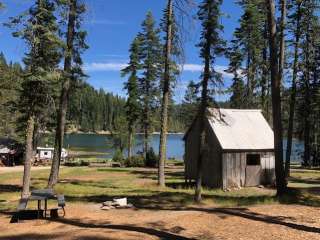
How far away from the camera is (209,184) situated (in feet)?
98.8

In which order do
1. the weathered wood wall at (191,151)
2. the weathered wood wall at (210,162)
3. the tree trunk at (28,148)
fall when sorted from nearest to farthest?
1. the tree trunk at (28,148)
2. the weathered wood wall at (210,162)
3. the weathered wood wall at (191,151)

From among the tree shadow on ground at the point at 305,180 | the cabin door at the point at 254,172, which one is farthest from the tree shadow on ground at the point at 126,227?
the tree shadow on ground at the point at 305,180

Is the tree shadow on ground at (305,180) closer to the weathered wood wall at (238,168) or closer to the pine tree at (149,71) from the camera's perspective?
the weathered wood wall at (238,168)

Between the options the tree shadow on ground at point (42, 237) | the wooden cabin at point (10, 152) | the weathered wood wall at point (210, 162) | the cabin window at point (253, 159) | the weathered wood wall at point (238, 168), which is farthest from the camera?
the wooden cabin at point (10, 152)

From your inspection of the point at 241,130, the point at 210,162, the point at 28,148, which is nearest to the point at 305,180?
the point at 241,130

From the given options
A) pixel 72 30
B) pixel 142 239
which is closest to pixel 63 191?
pixel 72 30

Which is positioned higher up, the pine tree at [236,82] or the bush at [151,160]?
the pine tree at [236,82]

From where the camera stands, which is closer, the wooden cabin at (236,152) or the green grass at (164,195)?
the green grass at (164,195)

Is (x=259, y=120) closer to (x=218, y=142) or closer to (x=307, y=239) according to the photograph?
(x=218, y=142)

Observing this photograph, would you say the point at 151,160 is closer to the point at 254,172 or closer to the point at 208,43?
the point at 254,172

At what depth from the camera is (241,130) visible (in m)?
30.8

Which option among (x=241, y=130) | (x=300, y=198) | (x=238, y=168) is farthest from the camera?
(x=241, y=130)

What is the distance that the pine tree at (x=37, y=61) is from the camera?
69.2ft

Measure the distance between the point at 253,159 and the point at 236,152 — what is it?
2.29 m
